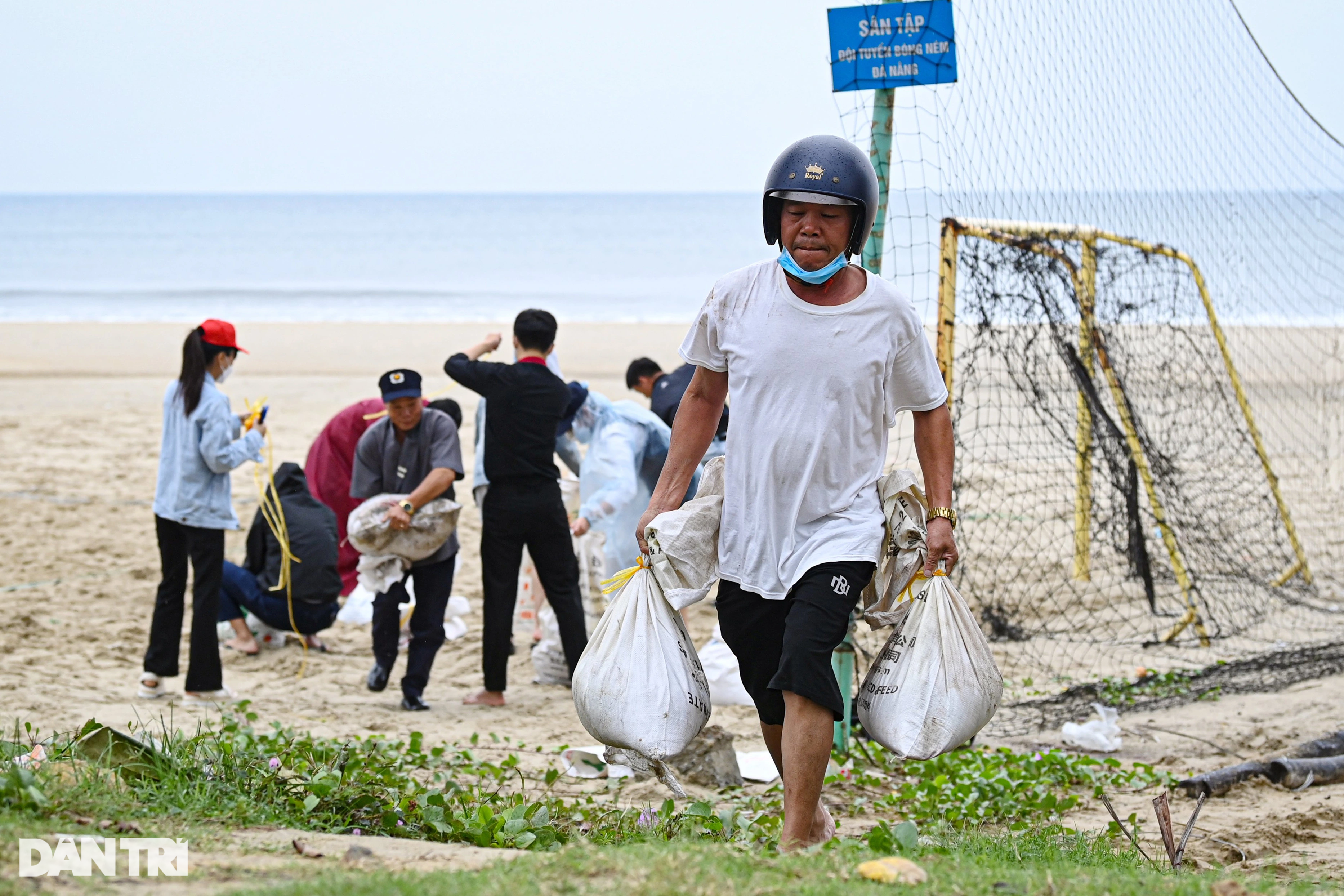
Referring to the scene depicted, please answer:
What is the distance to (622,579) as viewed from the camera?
3.89 m

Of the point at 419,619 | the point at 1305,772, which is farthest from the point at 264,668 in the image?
the point at 1305,772

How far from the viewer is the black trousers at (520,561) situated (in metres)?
6.27

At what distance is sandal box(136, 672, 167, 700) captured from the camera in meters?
6.16

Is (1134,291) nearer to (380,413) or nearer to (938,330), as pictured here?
(938,330)

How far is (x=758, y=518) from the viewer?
12.1 ft

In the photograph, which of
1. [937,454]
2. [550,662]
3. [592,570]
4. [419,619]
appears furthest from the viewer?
[592,570]

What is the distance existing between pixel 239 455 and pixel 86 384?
14.1 m

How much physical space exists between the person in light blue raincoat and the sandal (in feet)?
7.19

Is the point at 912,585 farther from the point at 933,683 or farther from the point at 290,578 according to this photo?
the point at 290,578

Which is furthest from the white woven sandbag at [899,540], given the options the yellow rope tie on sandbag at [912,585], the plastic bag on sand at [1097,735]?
the plastic bag on sand at [1097,735]

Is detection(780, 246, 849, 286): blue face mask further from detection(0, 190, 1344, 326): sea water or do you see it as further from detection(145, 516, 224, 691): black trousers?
detection(145, 516, 224, 691): black trousers

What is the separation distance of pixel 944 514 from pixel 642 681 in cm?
103

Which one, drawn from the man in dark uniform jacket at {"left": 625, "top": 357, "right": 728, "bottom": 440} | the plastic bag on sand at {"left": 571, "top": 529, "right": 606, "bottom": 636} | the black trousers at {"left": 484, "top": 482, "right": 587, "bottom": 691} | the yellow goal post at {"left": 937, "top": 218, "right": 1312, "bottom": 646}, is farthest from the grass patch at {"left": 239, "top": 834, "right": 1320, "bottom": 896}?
the man in dark uniform jacket at {"left": 625, "top": 357, "right": 728, "bottom": 440}

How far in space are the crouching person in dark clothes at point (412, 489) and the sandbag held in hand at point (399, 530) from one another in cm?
11
